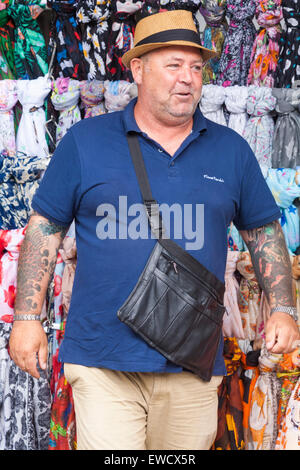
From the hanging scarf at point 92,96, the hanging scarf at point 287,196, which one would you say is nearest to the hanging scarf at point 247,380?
the hanging scarf at point 287,196

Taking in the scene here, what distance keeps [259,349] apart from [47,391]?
113 centimetres

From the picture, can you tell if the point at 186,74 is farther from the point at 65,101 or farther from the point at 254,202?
the point at 65,101

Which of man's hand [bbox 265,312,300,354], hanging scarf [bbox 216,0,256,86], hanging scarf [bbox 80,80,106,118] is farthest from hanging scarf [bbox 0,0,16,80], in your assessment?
man's hand [bbox 265,312,300,354]

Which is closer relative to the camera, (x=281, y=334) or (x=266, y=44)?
(x=281, y=334)

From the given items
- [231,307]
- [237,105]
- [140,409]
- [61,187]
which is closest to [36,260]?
[61,187]

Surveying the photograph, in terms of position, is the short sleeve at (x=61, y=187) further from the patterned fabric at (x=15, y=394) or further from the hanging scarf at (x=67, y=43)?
the hanging scarf at (x=67, y=43)

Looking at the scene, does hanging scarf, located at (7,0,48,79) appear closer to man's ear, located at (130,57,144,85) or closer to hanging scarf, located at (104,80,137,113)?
hanging scarf, located at (104,80,137,113)

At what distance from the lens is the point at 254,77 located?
3.36 metres

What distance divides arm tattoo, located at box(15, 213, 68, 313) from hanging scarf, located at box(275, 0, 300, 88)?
1639mm

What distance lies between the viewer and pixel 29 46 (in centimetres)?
363

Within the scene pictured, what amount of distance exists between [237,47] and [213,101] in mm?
318

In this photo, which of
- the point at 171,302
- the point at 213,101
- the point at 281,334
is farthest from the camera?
the point at 213,101

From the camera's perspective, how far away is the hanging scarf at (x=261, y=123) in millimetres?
3254
